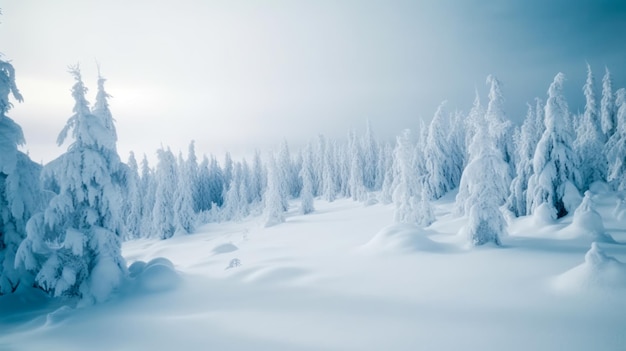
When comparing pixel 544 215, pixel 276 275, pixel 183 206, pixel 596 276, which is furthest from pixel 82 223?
pixel 183 206

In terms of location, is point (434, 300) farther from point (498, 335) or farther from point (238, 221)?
Answer: point (238, 221)

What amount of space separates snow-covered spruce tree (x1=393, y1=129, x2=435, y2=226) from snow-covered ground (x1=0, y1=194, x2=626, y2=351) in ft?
32.9

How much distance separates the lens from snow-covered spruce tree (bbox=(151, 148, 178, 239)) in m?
46.1

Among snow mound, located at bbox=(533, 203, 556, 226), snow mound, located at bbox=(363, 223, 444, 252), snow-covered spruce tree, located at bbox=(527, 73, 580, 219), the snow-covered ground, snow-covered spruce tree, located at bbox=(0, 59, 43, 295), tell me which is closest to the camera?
the snow-covered ground

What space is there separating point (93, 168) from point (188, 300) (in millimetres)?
7279

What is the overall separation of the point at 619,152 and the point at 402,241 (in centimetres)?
2614

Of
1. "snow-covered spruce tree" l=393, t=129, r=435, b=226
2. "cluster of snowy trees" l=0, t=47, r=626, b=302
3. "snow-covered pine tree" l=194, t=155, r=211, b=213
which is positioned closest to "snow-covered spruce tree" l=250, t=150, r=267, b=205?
"snow-covered pine tree" l=194, t=155, r=211, b=213

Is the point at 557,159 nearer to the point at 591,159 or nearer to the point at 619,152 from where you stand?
the point at 619,152

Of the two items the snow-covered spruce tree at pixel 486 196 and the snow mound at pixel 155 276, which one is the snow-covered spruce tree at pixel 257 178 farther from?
the snow-covered spruce tree at pixel 486 196

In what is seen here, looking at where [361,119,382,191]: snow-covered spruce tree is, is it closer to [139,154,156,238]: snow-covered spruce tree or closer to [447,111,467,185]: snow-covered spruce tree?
[447,111,467,185]: snow-covered spruce tree

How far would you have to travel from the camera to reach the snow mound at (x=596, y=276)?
803cm

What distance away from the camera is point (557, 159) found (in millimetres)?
19203

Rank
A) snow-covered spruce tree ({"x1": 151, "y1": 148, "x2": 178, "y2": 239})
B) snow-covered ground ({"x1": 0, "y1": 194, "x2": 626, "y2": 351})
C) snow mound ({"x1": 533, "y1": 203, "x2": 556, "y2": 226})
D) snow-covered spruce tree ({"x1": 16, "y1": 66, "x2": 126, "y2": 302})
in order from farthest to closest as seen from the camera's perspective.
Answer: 1. snow-covered spruce tree ({"x1": 151, "y1": 148, "x2": 178, "y2": 239})
2. snow mound ({"x1": 533, "y1": 203, "x2": 556, "y2": 226})
3. snow-covered spruce tree ({"x1": 16, "y1": 66, "x2": 126, "y2": 302})
4. snow-covered ground ({"x1": 0, "y1": 194, "x2": 626, "y2": 351})

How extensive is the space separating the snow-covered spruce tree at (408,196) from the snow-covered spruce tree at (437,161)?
48.2ft
